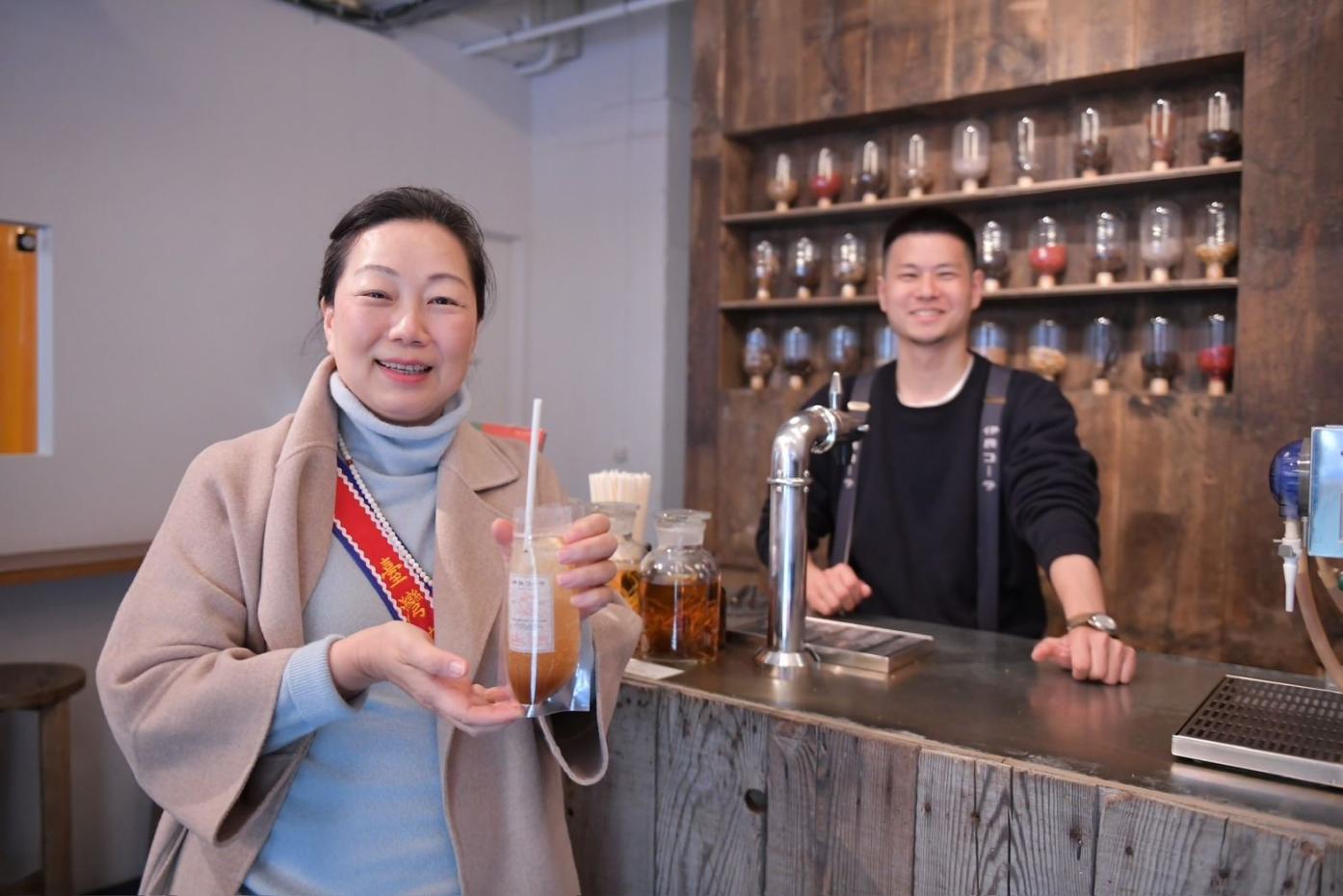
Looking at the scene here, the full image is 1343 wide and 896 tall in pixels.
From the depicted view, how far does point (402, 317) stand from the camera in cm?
123

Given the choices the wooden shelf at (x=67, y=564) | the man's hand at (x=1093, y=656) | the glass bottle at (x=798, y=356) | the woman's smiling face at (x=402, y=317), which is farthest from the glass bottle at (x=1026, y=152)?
Answer: the wooden shelf at (x=67, y=564)

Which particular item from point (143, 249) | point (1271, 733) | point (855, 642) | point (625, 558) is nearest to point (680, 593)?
point (625, 558)

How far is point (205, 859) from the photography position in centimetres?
115

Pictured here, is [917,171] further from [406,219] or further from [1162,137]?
[406,219]

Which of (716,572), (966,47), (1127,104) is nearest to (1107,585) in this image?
(1127,104)

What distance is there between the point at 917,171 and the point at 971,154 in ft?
0.63

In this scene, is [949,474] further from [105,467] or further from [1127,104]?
[105,467]

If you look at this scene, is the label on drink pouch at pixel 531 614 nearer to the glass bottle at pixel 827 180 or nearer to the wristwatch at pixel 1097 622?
the wristwatch at pixel 1097 622

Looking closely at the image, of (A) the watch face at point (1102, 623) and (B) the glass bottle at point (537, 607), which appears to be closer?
(B) the glass bottle at point (537, 607)

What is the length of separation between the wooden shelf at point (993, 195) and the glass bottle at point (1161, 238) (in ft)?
0.30

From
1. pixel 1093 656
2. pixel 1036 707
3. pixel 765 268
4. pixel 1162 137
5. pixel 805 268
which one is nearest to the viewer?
pixel 1036 707

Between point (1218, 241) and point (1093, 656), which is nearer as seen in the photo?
point (1093, 656)

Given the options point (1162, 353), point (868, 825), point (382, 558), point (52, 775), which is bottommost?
point (52, 775)

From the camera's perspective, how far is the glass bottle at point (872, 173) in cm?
372
